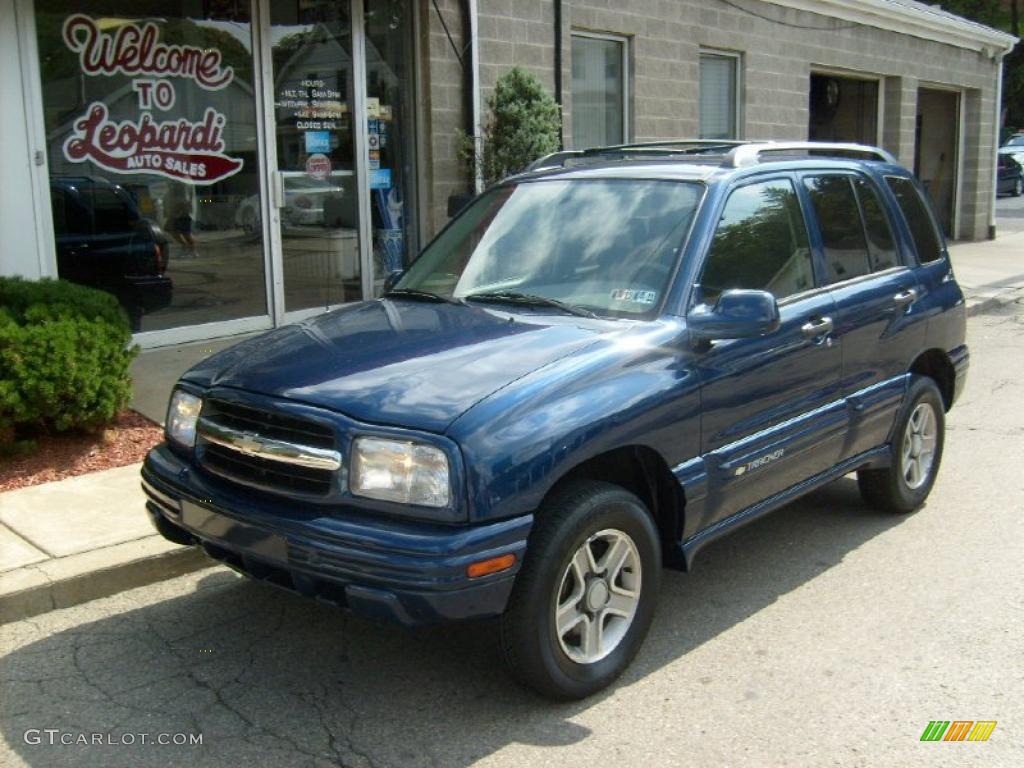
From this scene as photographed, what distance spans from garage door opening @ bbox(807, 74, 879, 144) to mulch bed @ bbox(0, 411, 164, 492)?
46.8ft

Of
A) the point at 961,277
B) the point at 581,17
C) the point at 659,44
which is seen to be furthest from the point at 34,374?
the point at 961,277

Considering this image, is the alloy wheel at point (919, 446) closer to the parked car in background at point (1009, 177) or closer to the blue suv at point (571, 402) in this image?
the blue suv at point (571, 402)

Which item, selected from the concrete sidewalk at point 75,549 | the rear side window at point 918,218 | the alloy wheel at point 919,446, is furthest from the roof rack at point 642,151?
the concrete sidewalk at point 75,549

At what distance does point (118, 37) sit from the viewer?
852 centimetres

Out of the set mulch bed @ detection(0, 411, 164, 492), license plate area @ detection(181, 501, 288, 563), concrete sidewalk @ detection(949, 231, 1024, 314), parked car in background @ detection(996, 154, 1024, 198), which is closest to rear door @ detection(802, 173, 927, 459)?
license plate area @ detection(181, 501, 288, 563)

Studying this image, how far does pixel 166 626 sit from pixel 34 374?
2.17 metres

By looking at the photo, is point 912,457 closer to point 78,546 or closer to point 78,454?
point 78,546

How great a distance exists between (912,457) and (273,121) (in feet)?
20.4

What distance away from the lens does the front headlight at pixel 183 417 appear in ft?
13.4

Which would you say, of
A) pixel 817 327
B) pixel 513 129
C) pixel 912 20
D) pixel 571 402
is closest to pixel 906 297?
pixel 817 327

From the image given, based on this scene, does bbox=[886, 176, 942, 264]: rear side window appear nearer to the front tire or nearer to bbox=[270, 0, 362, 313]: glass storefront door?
the front tire

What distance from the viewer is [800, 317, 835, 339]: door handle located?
15.4ft

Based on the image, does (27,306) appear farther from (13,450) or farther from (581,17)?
(581,17)

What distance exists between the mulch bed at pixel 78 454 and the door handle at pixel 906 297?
4257mm
